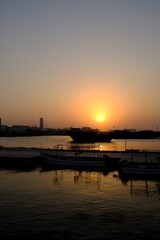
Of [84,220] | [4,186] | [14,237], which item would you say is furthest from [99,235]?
[4,186]

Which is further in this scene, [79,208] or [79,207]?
[79,207]

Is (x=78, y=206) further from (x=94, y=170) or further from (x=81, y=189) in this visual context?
(x=94, y=170)

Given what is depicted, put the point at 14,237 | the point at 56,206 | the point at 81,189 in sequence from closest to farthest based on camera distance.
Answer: the point at 14,237 → the point at 56,206 → the point at 81,189

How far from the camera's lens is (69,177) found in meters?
44.7

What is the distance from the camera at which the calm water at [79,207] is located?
2047 centimetres

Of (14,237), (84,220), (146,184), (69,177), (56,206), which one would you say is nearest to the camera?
(14,237)

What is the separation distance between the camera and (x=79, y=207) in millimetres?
27062

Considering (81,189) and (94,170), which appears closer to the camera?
(81,189)

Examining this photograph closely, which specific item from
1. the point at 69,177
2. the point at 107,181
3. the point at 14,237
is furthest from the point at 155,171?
the point at 14,237

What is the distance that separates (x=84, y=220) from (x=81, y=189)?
12655mm

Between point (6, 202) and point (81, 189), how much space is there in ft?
33.4

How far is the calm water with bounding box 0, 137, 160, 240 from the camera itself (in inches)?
806

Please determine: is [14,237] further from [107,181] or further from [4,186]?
[107,181]

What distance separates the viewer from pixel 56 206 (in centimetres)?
2731
